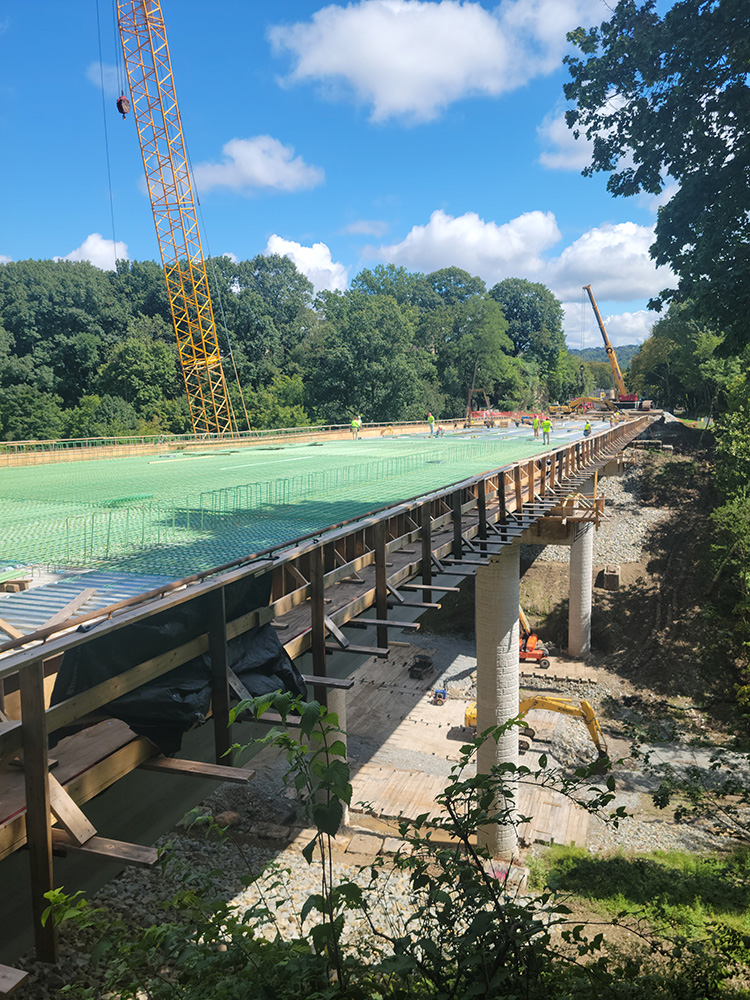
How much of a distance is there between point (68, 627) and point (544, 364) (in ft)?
346

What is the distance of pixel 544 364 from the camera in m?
104

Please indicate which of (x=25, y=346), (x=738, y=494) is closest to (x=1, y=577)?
(x=738, y=494)

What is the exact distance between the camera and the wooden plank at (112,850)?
3.53 m

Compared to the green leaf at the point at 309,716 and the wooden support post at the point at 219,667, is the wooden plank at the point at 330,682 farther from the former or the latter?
the green leaf at the point at 309,716

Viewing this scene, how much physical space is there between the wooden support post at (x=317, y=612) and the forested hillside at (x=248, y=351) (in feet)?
149

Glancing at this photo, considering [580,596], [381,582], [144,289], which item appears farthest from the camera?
[144,289]

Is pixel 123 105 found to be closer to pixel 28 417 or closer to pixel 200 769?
pixel 28 417

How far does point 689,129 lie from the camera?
11.8 meters

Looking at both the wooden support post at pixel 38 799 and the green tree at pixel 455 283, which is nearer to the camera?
the wooden support post at pixel 38 799

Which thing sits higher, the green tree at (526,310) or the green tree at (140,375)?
the green tree at (526,310)

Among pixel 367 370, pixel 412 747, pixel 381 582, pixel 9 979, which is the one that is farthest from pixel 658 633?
pixel 367 370

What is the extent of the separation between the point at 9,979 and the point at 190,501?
34.6ft

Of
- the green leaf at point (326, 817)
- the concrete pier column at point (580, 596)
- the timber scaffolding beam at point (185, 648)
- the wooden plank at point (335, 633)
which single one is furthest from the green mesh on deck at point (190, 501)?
the concrete pier column at point (580, 596)

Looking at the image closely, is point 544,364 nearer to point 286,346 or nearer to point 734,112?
point 286,346
